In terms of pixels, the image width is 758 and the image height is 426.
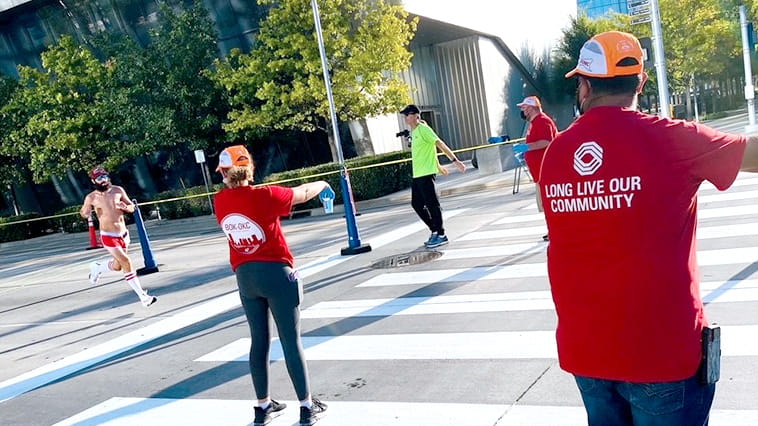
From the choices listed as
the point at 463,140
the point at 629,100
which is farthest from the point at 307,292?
the point at 463,140

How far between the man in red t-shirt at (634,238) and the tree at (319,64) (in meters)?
17.7

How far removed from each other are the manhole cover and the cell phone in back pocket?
21.5 feet

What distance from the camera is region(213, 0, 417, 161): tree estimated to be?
64.1ft

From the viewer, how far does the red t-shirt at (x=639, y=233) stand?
6.35 ft

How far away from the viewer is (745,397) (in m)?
3.60

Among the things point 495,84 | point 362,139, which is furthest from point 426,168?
point 495,84

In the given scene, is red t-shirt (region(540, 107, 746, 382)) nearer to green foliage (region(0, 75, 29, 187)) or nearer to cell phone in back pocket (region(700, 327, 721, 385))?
cell phone in back pocket (region(700, 327, 721, 385))

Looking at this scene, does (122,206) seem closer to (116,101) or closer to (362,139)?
(116,101)

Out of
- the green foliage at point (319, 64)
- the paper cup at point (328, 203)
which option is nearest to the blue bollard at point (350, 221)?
the paper cup at point (328, 203)

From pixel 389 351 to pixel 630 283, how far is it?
11.3 ft

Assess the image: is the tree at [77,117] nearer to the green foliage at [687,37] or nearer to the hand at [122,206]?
the hand at [122,206]

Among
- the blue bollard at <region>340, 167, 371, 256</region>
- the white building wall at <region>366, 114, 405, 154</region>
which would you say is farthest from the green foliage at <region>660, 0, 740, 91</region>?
the blue bollard at <region>340, 167, 371, 256</region>

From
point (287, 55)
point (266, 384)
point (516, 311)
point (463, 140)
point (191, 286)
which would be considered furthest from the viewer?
point (463, 140)

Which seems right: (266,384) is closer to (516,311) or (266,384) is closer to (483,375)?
(483,375)
